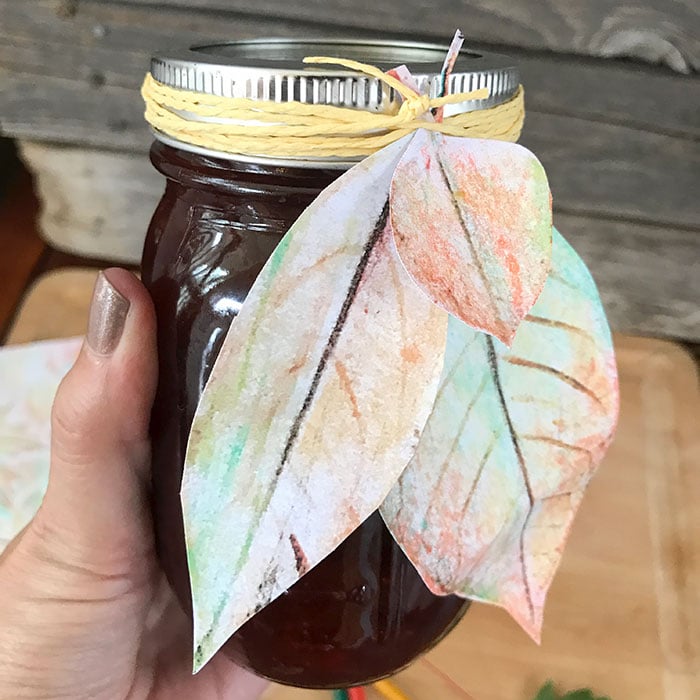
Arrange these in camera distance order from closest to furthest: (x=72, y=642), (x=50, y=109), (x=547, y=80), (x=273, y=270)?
(x=273, y=270), (x=72, y=642), (x=547, y=80), (x=50, y=109)

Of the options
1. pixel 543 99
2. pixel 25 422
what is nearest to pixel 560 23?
pixel 543 99

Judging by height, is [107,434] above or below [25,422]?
above

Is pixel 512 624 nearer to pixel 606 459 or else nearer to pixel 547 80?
pixel 606 459

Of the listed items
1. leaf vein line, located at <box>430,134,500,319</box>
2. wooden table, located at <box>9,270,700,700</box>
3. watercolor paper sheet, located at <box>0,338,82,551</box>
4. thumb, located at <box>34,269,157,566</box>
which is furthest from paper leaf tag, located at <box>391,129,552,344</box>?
watercolor paper sheet, located at <box>0,338,82,551</box>

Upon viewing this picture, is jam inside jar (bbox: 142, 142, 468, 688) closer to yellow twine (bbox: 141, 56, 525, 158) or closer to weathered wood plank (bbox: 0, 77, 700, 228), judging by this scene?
yellow twine (bbox: 141, 56, 525, 158)

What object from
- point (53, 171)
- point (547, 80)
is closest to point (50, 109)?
point (53, 171)

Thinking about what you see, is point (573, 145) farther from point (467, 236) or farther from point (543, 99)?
point (467, 236)
